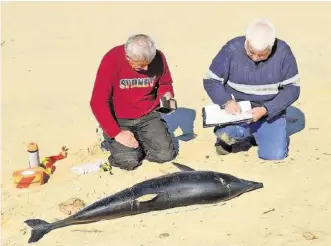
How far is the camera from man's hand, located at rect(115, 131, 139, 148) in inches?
261

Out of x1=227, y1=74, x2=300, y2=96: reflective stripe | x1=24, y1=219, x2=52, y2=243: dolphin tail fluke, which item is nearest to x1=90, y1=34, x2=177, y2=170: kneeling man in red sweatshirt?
x1=227, y1=74, x2=300, y2=96: reflective stripe

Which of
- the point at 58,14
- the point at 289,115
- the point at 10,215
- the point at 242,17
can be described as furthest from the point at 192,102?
the point at 58,14

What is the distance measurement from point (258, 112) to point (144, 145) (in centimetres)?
140

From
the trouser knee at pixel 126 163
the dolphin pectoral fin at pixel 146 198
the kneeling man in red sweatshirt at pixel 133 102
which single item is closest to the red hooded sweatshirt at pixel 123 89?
the kneeling man in red sweatshirt at pixel 133 102

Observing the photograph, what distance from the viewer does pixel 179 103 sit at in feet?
28.0

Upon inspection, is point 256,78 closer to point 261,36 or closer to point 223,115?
point 223,115

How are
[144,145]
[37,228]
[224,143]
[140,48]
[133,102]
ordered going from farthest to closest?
[144,145] < [224,143] < [133,102] < [140,48] < [37,228]

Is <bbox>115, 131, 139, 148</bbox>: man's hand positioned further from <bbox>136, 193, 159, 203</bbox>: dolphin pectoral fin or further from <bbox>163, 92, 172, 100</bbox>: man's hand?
<bbox>136, 193, 159, 203</bbox>: dolphin pectoral fin

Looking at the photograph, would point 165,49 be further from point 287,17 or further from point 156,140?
point 156,140

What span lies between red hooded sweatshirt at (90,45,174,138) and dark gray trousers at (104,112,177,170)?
111mm

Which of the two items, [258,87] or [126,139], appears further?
[258,87]

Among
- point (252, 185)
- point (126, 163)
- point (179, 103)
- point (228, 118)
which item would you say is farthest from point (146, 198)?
point (179, 103)

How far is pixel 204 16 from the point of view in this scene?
498 inches

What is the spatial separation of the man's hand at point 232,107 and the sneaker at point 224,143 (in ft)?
1.39
